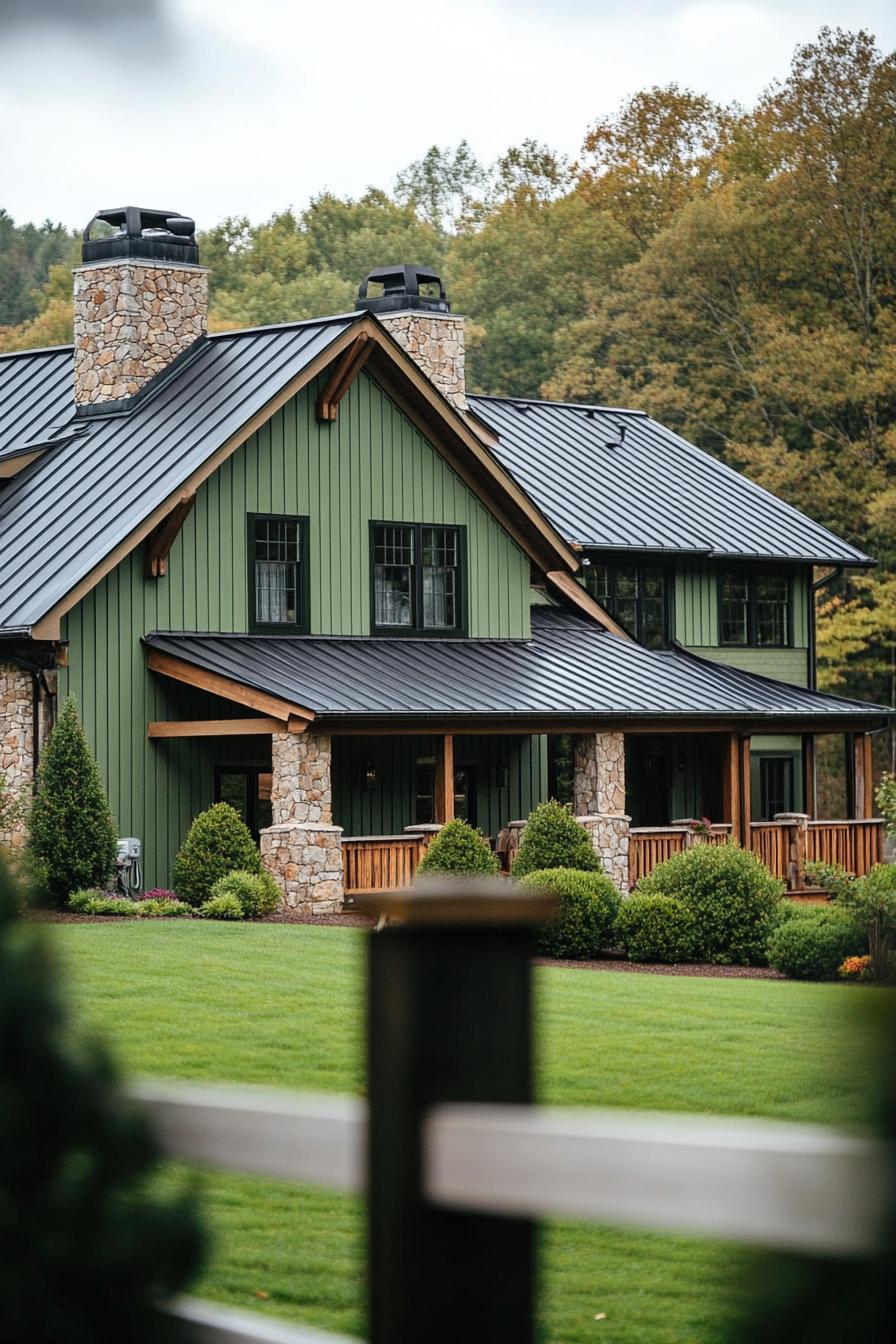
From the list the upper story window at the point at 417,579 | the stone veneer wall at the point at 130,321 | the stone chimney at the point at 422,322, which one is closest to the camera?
the stone veneer wall at the point at 130,321

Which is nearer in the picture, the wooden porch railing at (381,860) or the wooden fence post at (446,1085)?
the wooden fence post at (446,1085)

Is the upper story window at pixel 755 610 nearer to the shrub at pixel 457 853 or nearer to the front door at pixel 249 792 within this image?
the front door at pixel 249 792

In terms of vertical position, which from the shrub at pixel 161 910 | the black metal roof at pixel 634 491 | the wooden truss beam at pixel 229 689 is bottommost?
the shrub at pixel 161 910

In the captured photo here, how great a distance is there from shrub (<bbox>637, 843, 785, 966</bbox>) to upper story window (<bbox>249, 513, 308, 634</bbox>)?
7491 millimetres

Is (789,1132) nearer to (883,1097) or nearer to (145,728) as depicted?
(883,1097)

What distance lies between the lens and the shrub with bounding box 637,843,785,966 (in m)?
20.7

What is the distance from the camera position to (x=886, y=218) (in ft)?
181

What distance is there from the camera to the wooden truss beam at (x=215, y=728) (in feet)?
79.2

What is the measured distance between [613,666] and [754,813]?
6.08 meters

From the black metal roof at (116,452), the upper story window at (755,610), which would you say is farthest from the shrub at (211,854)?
the upper story window at (755,610)

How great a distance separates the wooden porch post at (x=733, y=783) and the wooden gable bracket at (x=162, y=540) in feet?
28.7

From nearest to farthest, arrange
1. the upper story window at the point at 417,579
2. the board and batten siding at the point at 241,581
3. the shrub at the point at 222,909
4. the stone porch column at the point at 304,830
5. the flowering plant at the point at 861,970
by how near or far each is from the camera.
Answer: the flowering plant at the point at 861,970 → the shrub at the point at 222,909 → the stone porch column at the point at 304,830 → the board and batten siding at the point at 241,581 → the upper story window at the point at 417,579

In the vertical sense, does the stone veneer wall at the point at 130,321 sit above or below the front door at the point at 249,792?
above

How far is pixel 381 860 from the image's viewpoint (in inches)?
973
